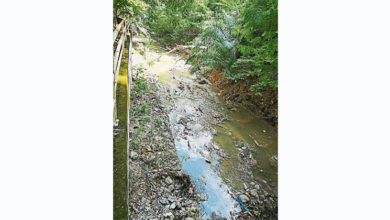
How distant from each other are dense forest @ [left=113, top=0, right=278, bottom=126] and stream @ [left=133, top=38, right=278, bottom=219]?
13cm

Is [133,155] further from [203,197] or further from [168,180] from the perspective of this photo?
[203,197]

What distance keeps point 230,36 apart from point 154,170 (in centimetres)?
127

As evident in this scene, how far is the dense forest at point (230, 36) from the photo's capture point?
5.60 ft

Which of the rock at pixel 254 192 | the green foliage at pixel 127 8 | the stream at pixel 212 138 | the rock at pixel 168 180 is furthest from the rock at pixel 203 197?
the green foliage at pixel 127 8

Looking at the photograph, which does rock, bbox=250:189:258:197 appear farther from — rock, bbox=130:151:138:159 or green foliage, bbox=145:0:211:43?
green foliage, bbox=145:0:211:43

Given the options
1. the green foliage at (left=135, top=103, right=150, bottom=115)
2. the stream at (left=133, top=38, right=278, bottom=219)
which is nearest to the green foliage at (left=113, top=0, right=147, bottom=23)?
the stream at (left=133, top=38, right=278, bottom=219)

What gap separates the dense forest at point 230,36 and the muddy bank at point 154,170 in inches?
20.4

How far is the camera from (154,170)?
1477 mm

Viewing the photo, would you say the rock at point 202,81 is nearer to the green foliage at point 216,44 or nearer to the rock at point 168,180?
the green foliage at point 216,44

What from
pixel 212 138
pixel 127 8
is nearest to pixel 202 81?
pixel 212 138

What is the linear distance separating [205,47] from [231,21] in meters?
0.31
